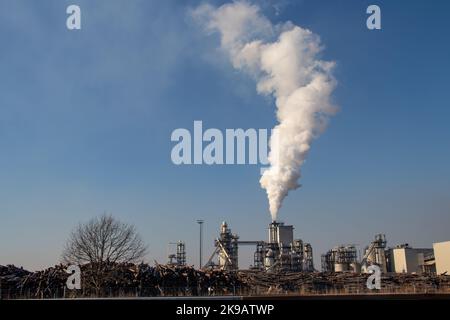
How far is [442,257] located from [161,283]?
40.8 m

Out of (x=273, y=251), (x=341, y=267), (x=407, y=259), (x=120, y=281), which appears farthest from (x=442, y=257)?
(x=120, y=281)

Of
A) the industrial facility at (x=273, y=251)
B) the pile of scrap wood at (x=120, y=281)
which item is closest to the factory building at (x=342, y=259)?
the industrial facility at (x=273, y=251)

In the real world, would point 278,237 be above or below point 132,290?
above

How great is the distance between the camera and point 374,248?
7125cm

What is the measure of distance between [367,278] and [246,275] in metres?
12.0

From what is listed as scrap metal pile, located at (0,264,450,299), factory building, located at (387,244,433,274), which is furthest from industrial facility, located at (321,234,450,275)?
scrap metal pile, located at (0,264,450,299)

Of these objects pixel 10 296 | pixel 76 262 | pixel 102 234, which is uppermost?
pixel 102 234

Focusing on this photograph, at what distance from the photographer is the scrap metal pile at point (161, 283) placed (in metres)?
34.8

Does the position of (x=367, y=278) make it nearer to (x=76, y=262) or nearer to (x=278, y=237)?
(x=278, y=237)

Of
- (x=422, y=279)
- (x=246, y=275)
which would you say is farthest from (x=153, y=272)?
(x=422, y=279)

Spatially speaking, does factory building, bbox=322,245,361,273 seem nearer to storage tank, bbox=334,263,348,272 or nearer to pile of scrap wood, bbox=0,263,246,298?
storage tank, bbox=334,263,348,272

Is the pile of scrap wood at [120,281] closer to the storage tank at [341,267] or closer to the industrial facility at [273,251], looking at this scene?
the industrial facility at [273,251]

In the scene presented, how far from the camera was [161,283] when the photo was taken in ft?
120
